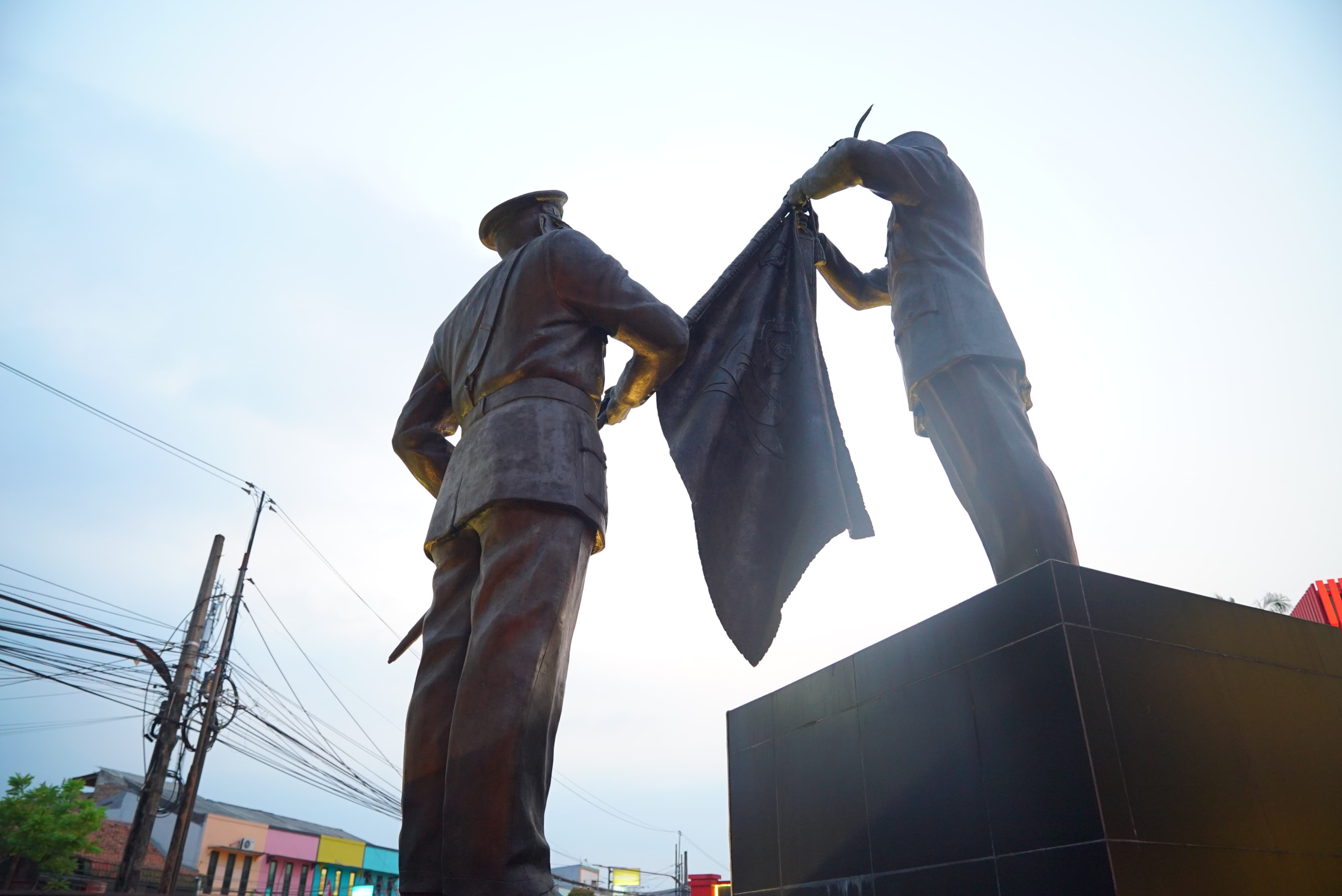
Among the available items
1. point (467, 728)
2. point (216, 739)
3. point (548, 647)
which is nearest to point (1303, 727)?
point (548, 647)

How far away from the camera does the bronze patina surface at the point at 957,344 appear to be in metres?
3.19

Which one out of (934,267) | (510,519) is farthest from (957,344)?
(510,519)

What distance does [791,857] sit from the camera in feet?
10.4

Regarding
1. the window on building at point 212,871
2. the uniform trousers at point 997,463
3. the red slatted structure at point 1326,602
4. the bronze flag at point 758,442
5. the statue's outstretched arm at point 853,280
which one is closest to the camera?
the uniform trousers at point 997,463

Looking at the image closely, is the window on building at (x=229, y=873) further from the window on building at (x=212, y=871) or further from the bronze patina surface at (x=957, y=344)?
the bronze patina surface at (x=957, y=344)

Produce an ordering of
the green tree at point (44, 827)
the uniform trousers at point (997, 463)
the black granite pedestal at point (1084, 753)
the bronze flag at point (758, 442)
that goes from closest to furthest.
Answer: the black granite pedestal at point (1084, 753) < the uniform trousers at point (997, 463) < the bronze flag at point (758, 442) < the green tree at point (44, 827)

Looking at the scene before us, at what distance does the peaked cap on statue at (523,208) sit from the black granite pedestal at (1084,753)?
227cm

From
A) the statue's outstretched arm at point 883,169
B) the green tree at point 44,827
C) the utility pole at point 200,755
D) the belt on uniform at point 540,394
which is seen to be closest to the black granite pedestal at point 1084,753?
the belt on uniform at point 540,394

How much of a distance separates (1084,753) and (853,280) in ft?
9.54

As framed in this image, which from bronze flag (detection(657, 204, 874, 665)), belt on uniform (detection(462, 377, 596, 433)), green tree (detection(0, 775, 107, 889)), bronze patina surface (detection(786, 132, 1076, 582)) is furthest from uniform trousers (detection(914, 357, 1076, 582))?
green tree (detection(0, 775, 107, 889))

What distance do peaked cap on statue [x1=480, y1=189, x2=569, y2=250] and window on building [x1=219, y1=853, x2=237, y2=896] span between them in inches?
1444

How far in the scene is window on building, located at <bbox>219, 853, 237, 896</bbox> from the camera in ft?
107

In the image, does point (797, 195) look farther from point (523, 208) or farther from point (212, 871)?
point (212, 871)

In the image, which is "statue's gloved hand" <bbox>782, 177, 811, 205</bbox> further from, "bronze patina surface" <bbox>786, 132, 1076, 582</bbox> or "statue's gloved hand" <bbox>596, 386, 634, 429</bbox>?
"statue's gloved hand" <bbox>596, 386, 634, 429</bbox>
